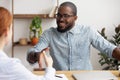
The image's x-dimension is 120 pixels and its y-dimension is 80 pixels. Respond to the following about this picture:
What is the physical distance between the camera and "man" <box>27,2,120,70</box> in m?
2.40

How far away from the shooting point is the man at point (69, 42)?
240 centimetres

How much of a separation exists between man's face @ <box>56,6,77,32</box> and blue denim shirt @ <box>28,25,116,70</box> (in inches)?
2.2

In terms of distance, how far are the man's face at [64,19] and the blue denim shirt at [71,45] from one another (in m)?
0.06

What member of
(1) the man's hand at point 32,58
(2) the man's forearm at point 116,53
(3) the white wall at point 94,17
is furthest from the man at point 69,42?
(3) the white wall at point 94,17

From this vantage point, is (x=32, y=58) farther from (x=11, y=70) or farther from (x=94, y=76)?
(x=11, y=70)

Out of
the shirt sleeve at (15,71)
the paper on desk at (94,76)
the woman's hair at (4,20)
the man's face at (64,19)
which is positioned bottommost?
the paper on desk at (94,76)

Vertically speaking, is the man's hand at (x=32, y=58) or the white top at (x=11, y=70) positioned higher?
the white top at (x=11, y=70)

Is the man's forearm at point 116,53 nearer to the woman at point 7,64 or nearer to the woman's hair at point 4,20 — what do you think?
the woman at point 7,64

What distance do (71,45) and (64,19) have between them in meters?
0.25

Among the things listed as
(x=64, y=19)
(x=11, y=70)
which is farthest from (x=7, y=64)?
(x=64, y=19)

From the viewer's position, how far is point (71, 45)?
7.96 feet

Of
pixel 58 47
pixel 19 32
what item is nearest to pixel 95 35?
pixel 58 47

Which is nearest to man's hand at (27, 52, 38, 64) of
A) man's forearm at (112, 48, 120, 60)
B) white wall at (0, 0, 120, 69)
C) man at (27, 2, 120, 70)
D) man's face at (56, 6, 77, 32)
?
man at (27, 2, 120, 70)

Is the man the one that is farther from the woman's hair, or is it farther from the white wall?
the white wall
